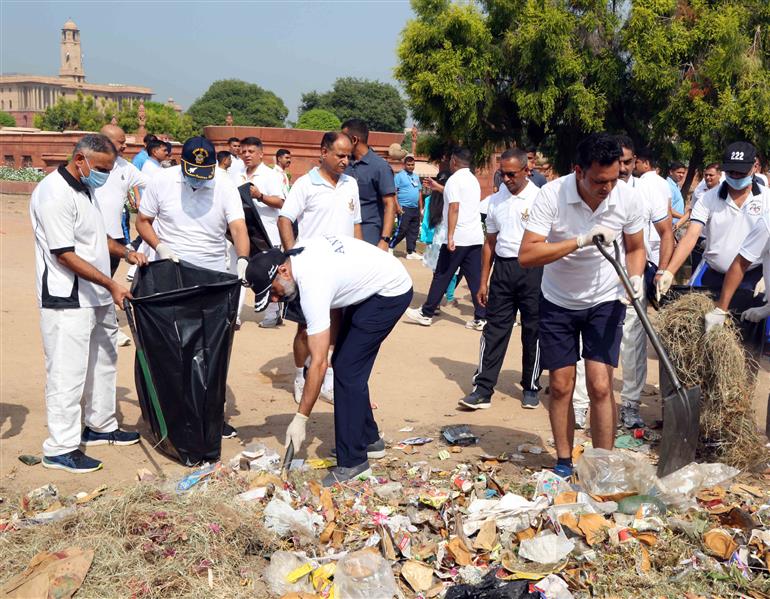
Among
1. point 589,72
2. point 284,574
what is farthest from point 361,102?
point 284,574

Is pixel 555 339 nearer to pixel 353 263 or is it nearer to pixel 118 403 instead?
pixel 353 263

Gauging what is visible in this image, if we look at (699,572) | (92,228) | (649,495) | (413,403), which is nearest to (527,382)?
(413,403)

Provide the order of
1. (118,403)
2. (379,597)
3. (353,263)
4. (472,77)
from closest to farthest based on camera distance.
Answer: (379,597) < (353,263) < (118,403) < (472,77)

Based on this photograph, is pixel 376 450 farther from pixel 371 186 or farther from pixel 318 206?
pixel 371 186

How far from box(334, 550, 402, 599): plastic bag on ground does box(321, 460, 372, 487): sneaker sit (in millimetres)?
986

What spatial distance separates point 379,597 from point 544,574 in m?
0.68

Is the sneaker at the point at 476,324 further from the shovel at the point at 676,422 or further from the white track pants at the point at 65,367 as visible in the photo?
the white track pants at the point at 65,367

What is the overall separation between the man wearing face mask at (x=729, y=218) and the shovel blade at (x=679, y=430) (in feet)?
4.01

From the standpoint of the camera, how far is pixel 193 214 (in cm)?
559

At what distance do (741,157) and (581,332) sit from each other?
1.83m

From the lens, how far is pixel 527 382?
20.6ft

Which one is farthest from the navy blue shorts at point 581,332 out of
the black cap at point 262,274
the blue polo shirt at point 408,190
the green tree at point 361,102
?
the green tree at point 361,102

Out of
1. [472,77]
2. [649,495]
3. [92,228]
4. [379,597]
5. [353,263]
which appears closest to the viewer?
[379,597]

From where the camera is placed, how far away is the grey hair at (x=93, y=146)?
466 cm
